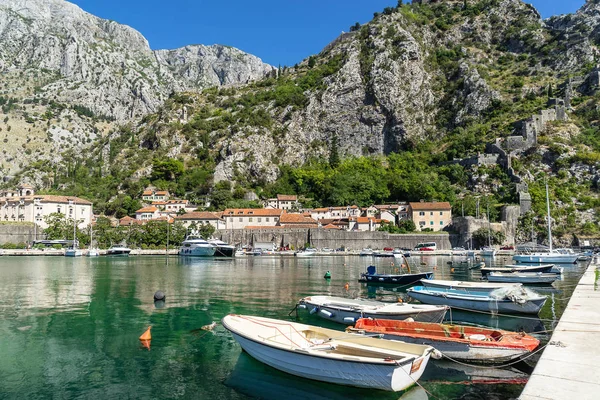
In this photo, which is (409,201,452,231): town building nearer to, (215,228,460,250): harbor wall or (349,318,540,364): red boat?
A: (215,228,460,250): harbor wall

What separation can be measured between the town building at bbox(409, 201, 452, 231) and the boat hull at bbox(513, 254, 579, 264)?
103 ft

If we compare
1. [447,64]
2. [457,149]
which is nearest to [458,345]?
[457,149]

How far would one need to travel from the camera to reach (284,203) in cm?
9325

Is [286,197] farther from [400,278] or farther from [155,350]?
[155,350]

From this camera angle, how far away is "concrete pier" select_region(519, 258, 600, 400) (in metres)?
7.43

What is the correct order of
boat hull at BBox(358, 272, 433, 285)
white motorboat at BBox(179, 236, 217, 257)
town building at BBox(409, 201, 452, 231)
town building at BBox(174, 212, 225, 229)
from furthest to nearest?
town building at BBox(174, 212, 225, 229)
town building at BBox(409, 201, 452, 231)
white motorboat at BBox(179, 236, 217, 257)
boat hull at BBox(358, 272, 433, 285)

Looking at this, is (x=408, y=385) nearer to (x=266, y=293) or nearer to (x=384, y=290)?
(x=266, y=293)

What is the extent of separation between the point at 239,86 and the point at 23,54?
113m

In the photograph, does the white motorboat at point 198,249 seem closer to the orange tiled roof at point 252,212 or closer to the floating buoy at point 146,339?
the orange tiled roof at point 252,212

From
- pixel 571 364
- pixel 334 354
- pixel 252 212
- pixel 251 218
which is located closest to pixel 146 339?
pixel 334 354

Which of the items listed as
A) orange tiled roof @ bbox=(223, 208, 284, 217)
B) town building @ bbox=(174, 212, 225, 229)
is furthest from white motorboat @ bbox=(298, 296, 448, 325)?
town building @ bbox=(174, 212, 225, 229)

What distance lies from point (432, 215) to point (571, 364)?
2883 inches

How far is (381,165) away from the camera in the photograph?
102 meters

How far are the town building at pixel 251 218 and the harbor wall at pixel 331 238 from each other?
3.81m
